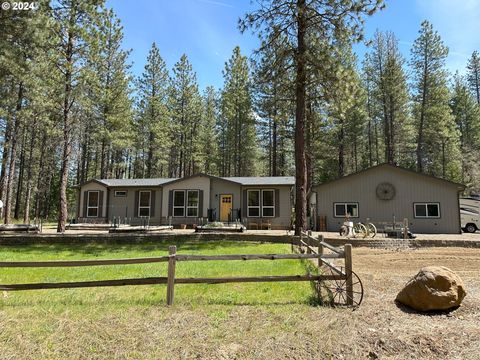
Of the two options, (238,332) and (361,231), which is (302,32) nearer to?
(361,231)

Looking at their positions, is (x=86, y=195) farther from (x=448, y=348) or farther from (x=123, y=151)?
(x=448, y=348)

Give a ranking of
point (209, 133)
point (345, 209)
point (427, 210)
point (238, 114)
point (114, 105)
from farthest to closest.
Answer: point (209, 133), point (238, 114), point (114, 105), point (345, 209), point (427, 210)

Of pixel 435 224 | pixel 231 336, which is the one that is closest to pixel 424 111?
pixel 435 224

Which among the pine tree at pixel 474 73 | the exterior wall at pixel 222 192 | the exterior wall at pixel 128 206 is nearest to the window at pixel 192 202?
the exterior wall at pixel 222 192

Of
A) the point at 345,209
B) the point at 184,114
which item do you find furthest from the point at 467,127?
the point at 184,114

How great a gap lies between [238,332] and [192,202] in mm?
17574

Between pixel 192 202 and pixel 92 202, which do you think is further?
pixel 92 202

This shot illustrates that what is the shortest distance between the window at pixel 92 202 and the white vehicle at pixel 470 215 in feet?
80.0

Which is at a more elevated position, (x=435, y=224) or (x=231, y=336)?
(x=435, y=224)

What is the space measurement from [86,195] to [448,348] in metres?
23.7

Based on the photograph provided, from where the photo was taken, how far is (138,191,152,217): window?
22766 millimetres

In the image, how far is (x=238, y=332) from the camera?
4.18 metres

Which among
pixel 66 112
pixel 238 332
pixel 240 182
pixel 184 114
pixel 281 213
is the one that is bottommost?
pixel 238 332

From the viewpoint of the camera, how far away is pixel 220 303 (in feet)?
17.4
